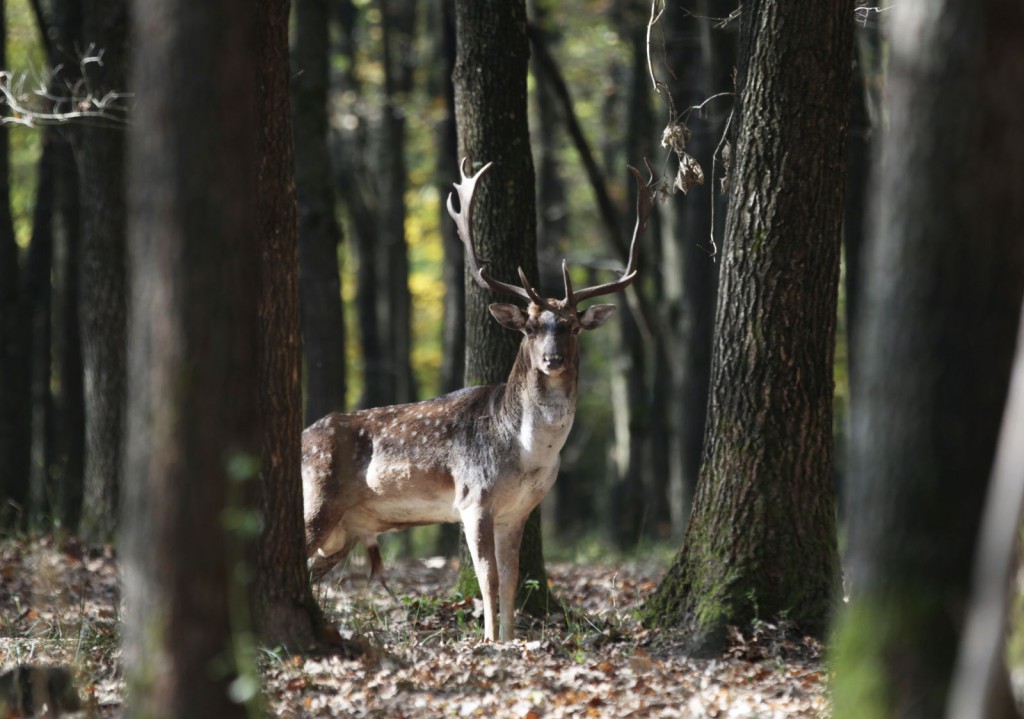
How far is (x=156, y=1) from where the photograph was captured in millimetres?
A: 4766

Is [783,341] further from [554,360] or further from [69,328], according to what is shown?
[69,328]

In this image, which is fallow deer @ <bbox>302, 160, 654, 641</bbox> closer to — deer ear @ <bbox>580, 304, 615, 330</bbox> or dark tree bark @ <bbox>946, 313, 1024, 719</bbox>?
deer ear @ <bbox>580, 304, 615, 330</bbox>

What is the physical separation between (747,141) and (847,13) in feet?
3.22

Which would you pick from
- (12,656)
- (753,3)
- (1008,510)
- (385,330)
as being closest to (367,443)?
(12,656)

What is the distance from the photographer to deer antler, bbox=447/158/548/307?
9.08 metres

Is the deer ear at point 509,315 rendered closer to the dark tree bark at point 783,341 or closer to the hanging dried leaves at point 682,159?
the hanging dried leaves at point 682,159

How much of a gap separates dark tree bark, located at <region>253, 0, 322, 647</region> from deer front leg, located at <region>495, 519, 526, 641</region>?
2176 millimetres

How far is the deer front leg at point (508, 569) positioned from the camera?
28.8ft

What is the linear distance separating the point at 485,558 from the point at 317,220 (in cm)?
587

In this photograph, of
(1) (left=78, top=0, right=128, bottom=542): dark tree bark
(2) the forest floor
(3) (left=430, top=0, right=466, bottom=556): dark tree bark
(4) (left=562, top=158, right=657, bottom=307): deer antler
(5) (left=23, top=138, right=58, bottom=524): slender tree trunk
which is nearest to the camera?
(2) the forest floor

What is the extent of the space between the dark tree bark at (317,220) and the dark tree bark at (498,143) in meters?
3.98

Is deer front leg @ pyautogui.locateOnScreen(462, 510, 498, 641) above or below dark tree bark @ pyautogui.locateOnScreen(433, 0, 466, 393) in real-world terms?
below

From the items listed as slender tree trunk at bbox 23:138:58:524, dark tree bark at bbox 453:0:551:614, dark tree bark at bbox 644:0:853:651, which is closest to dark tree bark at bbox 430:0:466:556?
slender tree trunk at bbox 23:138:58:524

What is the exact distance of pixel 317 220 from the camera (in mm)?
13656
